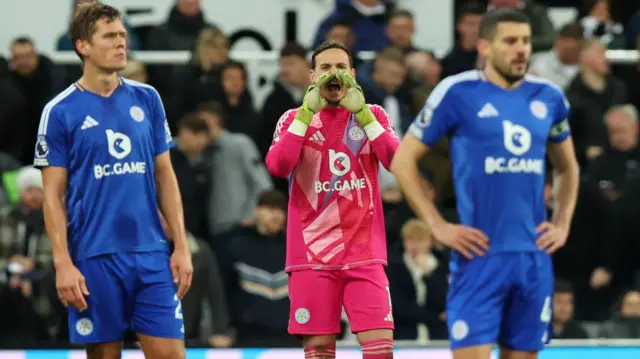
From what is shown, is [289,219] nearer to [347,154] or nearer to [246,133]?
[347,154]

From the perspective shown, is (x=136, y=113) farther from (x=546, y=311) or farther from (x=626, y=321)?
(x=626, y=321)

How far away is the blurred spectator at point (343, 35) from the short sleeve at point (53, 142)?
5.66 meters

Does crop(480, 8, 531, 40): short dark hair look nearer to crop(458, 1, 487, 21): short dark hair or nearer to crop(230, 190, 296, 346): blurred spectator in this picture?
crop(230, 190, 296, 346): blurred spectator

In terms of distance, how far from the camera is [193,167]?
1191 centimetres

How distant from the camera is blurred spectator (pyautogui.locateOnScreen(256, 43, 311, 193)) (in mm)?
12484

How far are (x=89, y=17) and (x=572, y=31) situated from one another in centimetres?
Answer: 645

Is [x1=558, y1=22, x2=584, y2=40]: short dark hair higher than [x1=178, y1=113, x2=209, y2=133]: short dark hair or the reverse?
higher

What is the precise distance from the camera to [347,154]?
25.1 feet

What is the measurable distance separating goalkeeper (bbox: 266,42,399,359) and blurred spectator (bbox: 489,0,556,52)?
5.93 meters

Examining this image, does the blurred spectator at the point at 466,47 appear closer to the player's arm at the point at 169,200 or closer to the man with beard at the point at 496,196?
the player's arm at the point at 169,200

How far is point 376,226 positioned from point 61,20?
7305 mm

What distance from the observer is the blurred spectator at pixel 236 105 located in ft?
41.1

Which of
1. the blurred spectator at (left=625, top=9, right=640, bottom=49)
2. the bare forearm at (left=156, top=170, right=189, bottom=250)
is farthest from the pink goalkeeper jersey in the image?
the blurred spectator at (left=625, top=9, right=640, bottom=49)

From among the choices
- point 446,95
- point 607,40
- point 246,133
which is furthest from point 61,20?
point 446,95
